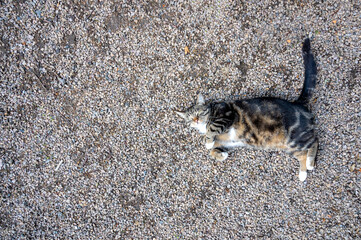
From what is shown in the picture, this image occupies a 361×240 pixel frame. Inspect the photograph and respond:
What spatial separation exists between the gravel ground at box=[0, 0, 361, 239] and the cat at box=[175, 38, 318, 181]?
0.18 meters

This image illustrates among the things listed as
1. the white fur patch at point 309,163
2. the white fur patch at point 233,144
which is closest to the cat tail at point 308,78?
the white fur patch at point 309,163

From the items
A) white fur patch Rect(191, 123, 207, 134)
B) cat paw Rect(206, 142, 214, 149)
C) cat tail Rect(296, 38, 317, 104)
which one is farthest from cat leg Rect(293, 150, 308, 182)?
white fur patch Rect(191, 123, 207, 134)

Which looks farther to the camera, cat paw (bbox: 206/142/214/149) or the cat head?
cat paw (bbox: 206/142/214/149)

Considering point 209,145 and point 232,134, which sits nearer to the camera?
point 232,134

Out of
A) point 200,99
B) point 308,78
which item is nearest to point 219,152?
point 200,99

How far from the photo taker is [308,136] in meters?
1.98

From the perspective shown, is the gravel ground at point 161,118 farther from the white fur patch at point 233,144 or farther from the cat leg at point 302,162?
the white fur patch at point 233,144

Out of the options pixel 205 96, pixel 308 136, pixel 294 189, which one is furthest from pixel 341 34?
pixel 294 189

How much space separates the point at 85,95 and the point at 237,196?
2.03 meters

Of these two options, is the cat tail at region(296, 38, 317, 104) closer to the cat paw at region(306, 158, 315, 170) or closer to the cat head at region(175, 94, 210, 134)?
the cat paw at region(306, 158, 315, 170)

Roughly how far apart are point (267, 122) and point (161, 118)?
3.58 ft

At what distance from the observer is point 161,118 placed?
93.2 inches

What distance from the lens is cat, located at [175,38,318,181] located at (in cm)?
190

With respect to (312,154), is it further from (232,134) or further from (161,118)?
(161,118)
